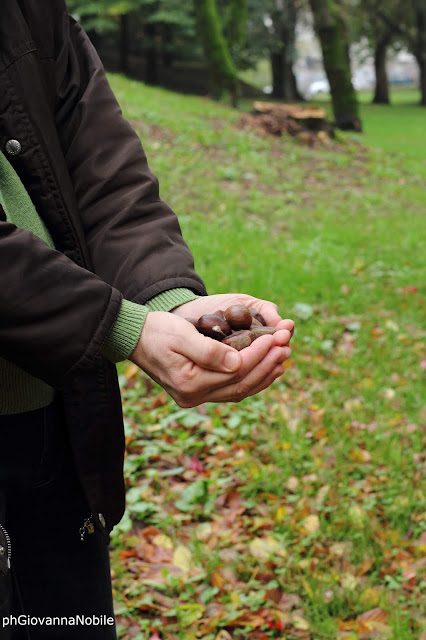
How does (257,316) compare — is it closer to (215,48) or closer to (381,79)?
(215,48)

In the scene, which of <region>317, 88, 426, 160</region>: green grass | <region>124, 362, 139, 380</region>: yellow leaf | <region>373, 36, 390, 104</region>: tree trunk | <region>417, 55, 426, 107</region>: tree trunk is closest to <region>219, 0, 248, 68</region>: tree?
<region>317, 88, 426, 160</region>: green grass

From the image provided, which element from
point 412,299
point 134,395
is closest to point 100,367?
point 134,395

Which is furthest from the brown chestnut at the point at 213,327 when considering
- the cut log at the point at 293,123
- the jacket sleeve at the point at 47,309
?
the cut log at the point at 293,123

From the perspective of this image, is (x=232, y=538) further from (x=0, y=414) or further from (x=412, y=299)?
(x=412, y=299)

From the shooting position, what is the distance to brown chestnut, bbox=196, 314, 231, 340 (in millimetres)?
1871

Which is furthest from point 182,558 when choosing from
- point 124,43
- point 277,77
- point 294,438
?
point 277,77

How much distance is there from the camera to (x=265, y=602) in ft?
10.8

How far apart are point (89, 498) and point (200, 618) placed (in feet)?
5.04

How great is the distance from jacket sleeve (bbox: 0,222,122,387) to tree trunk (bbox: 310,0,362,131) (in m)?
17.8

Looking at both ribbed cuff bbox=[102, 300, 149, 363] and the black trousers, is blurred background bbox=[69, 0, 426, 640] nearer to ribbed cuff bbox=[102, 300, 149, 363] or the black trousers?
the black trousers

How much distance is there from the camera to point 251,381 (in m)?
1.82

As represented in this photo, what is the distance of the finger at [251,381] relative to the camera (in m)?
1.81

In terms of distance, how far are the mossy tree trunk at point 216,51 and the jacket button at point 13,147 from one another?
19.1 metres

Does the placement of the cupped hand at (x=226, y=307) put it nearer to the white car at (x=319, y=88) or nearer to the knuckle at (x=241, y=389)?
the knuckle at (x=241, y=389)
